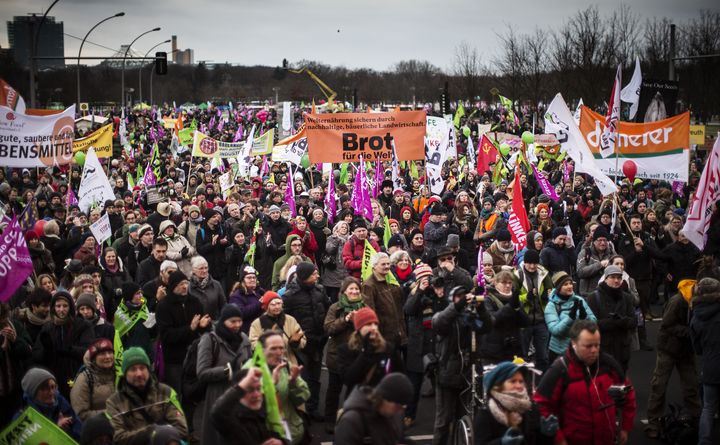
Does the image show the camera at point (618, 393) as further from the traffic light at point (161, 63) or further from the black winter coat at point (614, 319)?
the traffic light at point (161, 63)

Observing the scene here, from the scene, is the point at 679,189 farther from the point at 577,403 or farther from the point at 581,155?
the point at 577,403

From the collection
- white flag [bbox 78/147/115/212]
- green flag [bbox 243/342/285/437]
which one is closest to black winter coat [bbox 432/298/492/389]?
green flag [bbox 243/342/285/437]

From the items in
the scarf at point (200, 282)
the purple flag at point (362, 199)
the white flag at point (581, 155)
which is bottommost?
the scarf at point (200, 282)

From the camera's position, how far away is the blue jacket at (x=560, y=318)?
745cm

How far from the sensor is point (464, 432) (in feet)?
21.3

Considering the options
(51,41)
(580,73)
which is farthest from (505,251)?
(51,41)

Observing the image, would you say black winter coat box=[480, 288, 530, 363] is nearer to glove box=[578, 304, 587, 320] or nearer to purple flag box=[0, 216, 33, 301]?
glove box=[578, 304, 587, 320]

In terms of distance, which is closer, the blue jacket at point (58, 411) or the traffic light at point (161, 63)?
the blue jacket at point (58, 411)

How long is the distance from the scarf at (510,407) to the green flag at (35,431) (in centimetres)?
272

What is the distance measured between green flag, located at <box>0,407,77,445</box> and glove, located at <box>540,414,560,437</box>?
299 cm

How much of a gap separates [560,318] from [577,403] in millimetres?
1937

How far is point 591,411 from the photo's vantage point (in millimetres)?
5656

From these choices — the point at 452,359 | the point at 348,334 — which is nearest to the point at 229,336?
the point at 348,334

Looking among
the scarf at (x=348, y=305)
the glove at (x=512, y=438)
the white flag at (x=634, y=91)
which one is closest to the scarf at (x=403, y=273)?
the scarf at (x=348, y=305)
